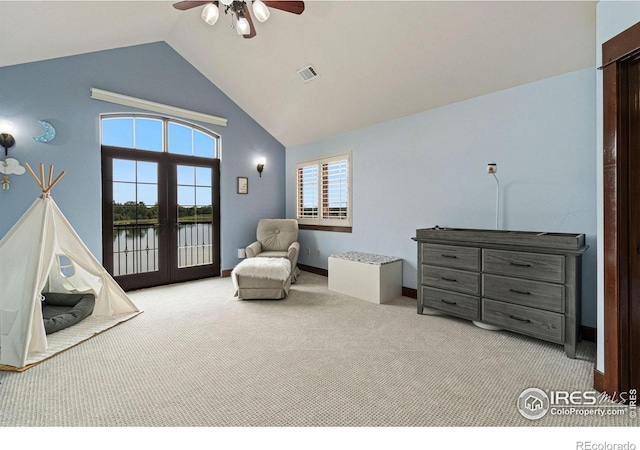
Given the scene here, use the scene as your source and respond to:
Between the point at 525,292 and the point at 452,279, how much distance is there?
66 centimetres

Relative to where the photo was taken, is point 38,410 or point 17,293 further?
point 17,293

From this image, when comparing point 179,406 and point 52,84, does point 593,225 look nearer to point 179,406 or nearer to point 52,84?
point 179,406

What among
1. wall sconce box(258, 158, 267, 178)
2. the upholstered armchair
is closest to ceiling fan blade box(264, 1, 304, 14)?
wall sconce box(258, 158, 267, 178)

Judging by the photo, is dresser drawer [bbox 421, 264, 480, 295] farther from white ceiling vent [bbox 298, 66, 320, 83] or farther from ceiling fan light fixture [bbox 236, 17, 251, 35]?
ceiling fan light fixture [bbox 236, 17, 251, 35]

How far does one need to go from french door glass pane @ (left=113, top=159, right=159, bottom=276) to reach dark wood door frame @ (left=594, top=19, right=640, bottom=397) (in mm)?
5155

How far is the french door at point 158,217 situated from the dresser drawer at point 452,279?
142 inches

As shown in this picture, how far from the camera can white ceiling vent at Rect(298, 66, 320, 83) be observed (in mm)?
4039

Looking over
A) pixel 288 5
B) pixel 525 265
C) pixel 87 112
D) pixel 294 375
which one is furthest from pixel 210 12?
pixel 525 265

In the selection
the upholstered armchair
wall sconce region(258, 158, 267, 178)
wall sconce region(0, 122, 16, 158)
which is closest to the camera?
wall sconce region(0, 122, 16, 158)

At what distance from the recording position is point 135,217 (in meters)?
4.50

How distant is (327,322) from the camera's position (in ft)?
10.6

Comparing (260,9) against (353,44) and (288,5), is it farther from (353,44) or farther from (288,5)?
(353,44)
